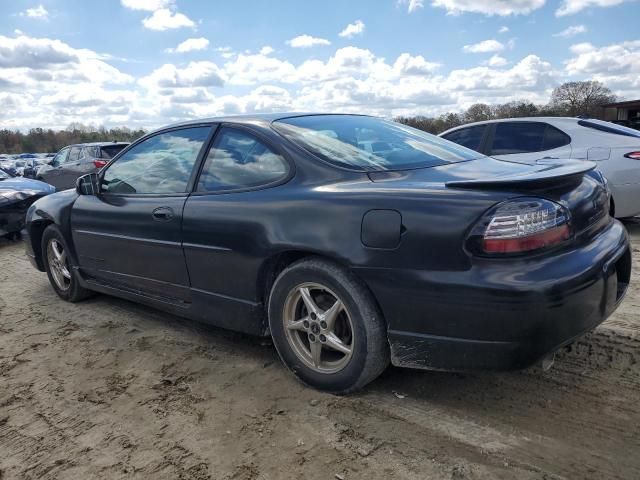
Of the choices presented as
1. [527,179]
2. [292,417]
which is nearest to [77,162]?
[292,417]

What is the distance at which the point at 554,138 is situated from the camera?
6508 millimetres

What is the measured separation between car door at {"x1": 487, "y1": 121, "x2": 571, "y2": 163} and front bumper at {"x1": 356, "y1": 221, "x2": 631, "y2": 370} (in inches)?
168

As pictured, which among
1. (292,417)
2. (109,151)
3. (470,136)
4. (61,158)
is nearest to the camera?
(292,417)

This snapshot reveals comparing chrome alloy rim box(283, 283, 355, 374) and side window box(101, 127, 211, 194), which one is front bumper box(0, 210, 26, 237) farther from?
chrome alloy rim box(283, 283, 355, 374)

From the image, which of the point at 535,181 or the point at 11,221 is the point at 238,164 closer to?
the point at 535,181

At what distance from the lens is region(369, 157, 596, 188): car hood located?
236cm

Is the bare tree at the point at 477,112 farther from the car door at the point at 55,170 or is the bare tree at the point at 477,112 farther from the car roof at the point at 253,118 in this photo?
the car roof at the point at 253,118

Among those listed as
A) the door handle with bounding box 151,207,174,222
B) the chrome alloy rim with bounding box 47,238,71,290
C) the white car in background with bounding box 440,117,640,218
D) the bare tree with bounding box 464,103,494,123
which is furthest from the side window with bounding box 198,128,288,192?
the bare tree with bounding box 464,103,494,123

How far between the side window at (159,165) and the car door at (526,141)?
417 centimetres

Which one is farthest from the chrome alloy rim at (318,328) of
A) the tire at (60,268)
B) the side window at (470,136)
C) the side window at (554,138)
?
the side window at (554,138)

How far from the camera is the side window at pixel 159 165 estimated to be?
3.54m

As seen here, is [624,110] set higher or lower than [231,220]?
lower

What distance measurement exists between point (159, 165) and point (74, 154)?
467 inches

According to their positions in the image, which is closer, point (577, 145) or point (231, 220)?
point (231, 220)
